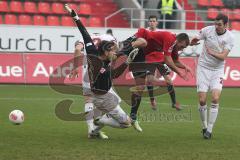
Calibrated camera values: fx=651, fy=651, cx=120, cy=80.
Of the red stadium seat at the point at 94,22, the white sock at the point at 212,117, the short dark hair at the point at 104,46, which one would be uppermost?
the short dark hair at the point at 104,46

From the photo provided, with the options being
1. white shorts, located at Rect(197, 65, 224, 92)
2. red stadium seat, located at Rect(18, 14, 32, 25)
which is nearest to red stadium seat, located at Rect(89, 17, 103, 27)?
red stadium seat, located at Rect(18, 14, 32, 25)

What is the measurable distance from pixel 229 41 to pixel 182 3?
62.0ft

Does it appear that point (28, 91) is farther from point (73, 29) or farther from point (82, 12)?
point (82, 12)

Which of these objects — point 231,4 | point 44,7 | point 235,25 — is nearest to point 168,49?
point 44,7

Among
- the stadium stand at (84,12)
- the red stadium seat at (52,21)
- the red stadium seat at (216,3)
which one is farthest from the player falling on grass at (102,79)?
the red stadium seat at (216,3)

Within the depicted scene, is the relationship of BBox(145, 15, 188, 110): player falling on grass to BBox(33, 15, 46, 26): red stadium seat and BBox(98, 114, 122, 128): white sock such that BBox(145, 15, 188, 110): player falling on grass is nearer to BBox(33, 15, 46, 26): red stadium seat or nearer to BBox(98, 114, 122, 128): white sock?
BBox(98, 114, 122, 128): white sock

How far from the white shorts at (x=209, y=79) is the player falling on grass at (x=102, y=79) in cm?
181

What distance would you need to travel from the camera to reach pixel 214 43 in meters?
12.3

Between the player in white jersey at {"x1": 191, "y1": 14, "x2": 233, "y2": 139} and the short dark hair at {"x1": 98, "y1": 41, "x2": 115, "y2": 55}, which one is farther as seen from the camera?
the player in white jersey at {"x1": 191, "y1": 14, "x2": 233, "y2": 139}

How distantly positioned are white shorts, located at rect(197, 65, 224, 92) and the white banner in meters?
14.8

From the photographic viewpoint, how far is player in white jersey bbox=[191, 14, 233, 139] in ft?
39.8

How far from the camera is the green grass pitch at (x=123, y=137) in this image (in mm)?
9820

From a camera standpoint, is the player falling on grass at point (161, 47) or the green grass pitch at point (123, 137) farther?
the player falling on grass at point (161, 47)

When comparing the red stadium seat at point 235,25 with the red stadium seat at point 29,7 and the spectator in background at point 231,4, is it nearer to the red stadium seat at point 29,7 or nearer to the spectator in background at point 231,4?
the spectator in background at point 231,4
